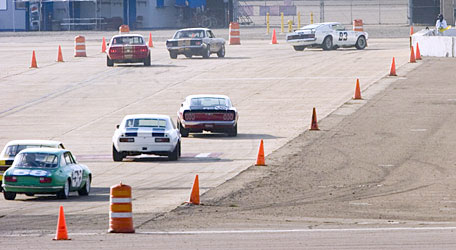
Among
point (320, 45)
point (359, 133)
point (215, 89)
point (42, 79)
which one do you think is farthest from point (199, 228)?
point (320, 45)

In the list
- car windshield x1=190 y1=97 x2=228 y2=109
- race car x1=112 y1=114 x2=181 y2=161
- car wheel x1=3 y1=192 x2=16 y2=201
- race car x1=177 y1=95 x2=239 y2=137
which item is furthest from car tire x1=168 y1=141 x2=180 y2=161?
car wheel x1=3 y1=192 x2=16 y2=201

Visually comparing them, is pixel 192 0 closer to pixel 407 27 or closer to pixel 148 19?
pixel 148 19

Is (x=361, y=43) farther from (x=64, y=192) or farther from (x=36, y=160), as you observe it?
(x=64, y=192)

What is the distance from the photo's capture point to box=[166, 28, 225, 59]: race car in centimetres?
4975

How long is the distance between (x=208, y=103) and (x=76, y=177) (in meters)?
10.5

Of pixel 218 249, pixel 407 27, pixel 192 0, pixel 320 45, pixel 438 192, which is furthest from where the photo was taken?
pixel 192 0

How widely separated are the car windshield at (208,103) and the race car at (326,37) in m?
23.0

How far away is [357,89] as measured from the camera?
36.4 meters

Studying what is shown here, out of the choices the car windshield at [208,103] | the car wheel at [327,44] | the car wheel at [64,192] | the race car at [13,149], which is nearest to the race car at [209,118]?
the car windshield at [208,103]

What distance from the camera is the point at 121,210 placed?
14.5m

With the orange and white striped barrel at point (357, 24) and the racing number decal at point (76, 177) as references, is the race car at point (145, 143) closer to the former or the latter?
the racing number decal at point (76, 177)

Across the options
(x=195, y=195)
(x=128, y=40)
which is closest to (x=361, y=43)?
(x=128, y=40)

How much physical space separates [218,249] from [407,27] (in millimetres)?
61690

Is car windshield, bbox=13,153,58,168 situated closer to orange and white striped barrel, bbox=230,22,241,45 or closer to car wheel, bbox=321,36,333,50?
car wheel, bbox=321,36,333,50
